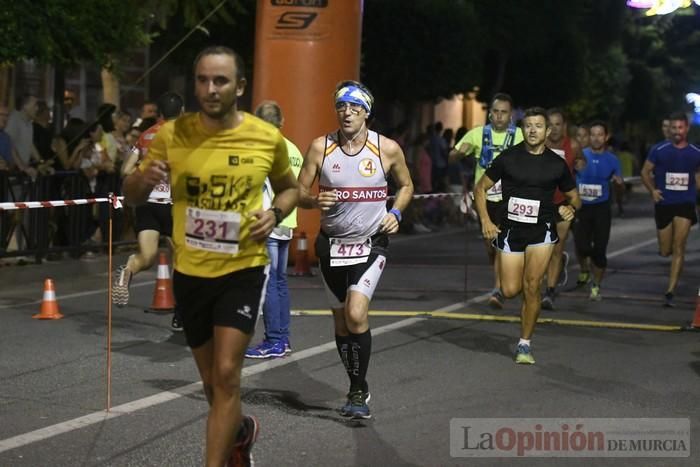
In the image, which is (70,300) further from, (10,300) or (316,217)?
(316,217)

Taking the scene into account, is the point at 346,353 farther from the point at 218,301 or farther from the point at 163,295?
the point at 163,295

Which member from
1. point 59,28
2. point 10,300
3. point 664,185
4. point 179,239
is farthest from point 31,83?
point 179,239

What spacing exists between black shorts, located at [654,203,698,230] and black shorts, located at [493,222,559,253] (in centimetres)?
401

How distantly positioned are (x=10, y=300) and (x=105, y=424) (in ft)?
20.1

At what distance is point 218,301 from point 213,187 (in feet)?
1.71

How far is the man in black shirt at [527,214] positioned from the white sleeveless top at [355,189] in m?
2.32

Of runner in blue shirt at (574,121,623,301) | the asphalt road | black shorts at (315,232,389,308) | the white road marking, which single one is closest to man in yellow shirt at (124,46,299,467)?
the asphalt road

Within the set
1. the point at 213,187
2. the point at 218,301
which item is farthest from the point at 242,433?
the point at 213,187

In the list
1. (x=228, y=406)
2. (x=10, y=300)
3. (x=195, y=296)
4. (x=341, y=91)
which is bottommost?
(x=10, y=300)

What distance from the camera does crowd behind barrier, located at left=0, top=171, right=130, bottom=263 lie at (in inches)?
637

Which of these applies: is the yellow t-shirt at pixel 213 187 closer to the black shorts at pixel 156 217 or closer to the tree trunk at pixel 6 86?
the black shorts at pixel 156 217

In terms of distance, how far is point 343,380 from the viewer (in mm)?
9664

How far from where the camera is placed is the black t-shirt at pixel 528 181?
35.5 feet

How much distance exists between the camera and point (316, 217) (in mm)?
17844
